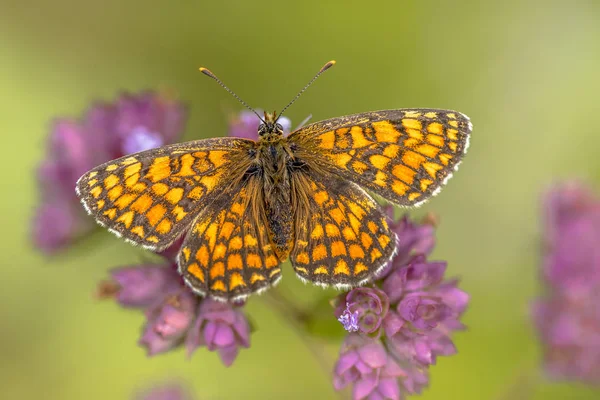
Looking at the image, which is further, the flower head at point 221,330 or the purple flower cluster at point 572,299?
the purple flower cluster at point 572,299

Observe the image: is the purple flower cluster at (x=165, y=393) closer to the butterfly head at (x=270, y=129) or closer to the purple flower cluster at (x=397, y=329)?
the purple flower cluster at (x=397, y=329)

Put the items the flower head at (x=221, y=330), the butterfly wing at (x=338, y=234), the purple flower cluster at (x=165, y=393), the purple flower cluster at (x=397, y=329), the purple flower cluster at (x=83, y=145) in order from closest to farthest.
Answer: the butterfly wing at (x=338, y=234), the purple flower cluster at (x=397, y=329), the flower head at (x=221, y=330), the purple flower cluster at (x=83, y=145), the purple flower cluster at (x=165, y=393)

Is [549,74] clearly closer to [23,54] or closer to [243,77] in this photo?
[243,77]

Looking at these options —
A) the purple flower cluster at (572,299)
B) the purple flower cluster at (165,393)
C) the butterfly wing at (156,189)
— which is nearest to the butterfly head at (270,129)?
the butterfly wing at (156,189)

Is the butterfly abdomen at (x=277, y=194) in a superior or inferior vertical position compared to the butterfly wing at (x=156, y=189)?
superior

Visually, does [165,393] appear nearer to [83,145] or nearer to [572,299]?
[83,145]

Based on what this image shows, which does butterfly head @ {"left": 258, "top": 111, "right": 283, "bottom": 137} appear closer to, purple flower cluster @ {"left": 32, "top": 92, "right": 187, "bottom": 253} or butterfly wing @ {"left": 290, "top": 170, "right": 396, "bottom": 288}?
butterfly wing @ {"left": 290, "top": 170, "right": 396, "bottom": 288}

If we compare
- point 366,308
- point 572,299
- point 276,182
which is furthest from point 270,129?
point 572,299

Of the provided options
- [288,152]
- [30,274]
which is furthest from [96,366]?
[288,152]
